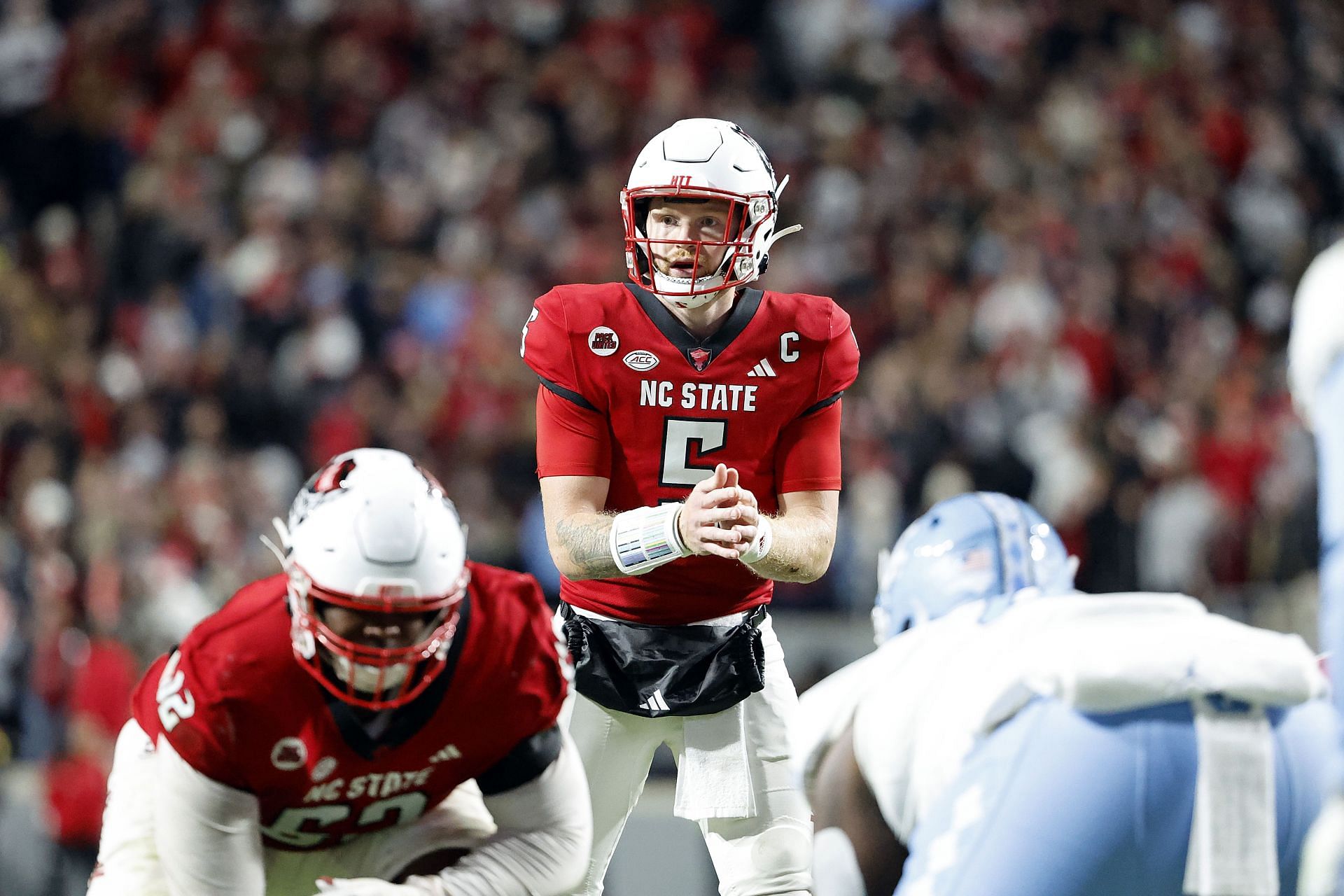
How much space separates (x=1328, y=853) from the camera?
93.6 inches

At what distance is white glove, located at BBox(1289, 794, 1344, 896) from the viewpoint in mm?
2361

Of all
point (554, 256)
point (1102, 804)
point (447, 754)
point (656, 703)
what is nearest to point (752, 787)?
point (656, 703)

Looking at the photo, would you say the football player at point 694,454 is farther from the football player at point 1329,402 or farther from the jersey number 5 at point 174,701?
the football player at point 1329,402

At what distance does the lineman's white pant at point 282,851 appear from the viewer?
302cm

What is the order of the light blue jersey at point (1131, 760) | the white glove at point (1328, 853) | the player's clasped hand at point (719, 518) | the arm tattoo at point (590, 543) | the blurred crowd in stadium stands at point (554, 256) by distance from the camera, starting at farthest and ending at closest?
1. the blurred crowd in stadium stands at point (554, 256)
2. the arm tattoo at point (590, 543)
3. the player's clasped hand at point (719, 518)
4. the light blue jersey at point (1131, 760)
5. the white glove at point (1328, 853)

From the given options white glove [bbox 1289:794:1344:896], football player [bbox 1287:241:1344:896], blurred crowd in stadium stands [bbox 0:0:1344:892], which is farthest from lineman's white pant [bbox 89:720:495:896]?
blurred crowd in stadium stands [bbox 0:0:1344:892]

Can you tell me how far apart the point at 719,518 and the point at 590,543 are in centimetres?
36

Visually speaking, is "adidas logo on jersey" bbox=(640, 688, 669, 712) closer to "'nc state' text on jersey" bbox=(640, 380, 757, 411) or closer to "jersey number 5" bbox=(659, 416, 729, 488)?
"jersey number 5" bbox=(659, 416, 729, 488)

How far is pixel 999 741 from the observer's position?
2793 millimetres

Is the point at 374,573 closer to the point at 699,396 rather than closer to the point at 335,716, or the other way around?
the point at 335,716

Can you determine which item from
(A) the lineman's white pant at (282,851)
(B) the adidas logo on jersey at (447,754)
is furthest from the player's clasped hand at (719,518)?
(A) the lineman's white pant at (282,851)

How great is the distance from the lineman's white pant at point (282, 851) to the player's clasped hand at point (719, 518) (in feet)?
2.20

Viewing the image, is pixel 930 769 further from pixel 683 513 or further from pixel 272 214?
pixel 272 214

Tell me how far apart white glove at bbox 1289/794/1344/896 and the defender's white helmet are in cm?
139
